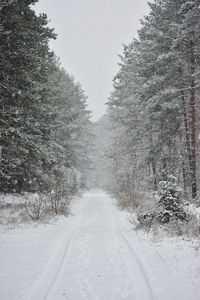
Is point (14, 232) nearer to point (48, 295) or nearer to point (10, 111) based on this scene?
point (10, 111)

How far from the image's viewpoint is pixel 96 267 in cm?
726

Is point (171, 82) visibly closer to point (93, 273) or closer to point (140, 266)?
point (140, 266)

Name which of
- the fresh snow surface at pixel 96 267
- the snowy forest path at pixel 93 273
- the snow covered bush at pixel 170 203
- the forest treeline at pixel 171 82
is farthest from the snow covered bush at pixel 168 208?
the forest treeline at pixel 171 82

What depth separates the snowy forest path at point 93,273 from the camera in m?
5.58

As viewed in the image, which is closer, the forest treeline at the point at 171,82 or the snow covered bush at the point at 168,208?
the snow covered bush at the point at 168,208

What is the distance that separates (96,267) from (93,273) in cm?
46

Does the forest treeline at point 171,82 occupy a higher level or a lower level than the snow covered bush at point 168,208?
higher

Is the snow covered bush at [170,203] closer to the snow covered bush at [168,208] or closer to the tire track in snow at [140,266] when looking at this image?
the snow covered bush at [168,208]

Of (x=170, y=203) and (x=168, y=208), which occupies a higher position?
(x=170, y=203)

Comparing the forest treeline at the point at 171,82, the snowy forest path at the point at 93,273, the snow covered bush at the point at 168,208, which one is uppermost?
the forest treeline at the point at 171,82

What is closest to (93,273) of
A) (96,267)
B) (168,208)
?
(96,267)

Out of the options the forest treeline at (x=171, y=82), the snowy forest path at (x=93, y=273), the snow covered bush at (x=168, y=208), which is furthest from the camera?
the forest treeline at (x=171, y=82)

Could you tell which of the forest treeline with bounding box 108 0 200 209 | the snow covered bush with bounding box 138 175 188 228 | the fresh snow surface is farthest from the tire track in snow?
the forest treeline with bounding box 108 0 200 209

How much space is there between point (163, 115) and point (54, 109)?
275 inches
